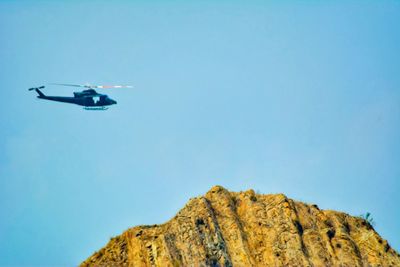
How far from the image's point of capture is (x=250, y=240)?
73.9m

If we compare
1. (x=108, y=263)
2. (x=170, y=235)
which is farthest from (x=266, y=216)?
(x=108, y=263)

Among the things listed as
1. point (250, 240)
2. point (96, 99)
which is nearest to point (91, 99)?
point (96, 99)

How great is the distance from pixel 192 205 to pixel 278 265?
12956 millimetres

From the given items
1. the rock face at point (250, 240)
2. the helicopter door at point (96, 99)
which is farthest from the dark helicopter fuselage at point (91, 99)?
the rock face at point (250, 240)

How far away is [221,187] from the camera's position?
81.0m

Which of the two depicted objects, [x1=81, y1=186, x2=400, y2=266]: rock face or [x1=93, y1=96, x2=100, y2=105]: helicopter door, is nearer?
[x1=81, y1=186, x2=400, y2=266]: rock face

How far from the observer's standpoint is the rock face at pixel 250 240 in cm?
7050

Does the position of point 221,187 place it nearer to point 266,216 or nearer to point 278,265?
point 266,216

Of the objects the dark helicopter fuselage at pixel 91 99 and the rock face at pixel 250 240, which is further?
the dark helicopter fuselage at pixel 91 99

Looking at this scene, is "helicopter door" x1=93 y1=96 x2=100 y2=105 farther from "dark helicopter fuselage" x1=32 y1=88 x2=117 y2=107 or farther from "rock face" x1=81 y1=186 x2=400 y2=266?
"rock face" x1=81 y1=186 x2=400 y2=266

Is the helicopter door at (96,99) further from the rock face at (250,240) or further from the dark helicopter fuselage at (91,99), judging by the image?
the rock face at (250,240)

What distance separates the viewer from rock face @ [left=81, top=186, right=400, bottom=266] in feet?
231

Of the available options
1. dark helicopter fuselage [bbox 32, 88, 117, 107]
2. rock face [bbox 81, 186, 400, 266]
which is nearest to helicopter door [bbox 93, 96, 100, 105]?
dark helicopter fuselage [bbox 32, 88, 117, 107]

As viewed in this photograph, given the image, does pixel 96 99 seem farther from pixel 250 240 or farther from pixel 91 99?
pixel 250 240
